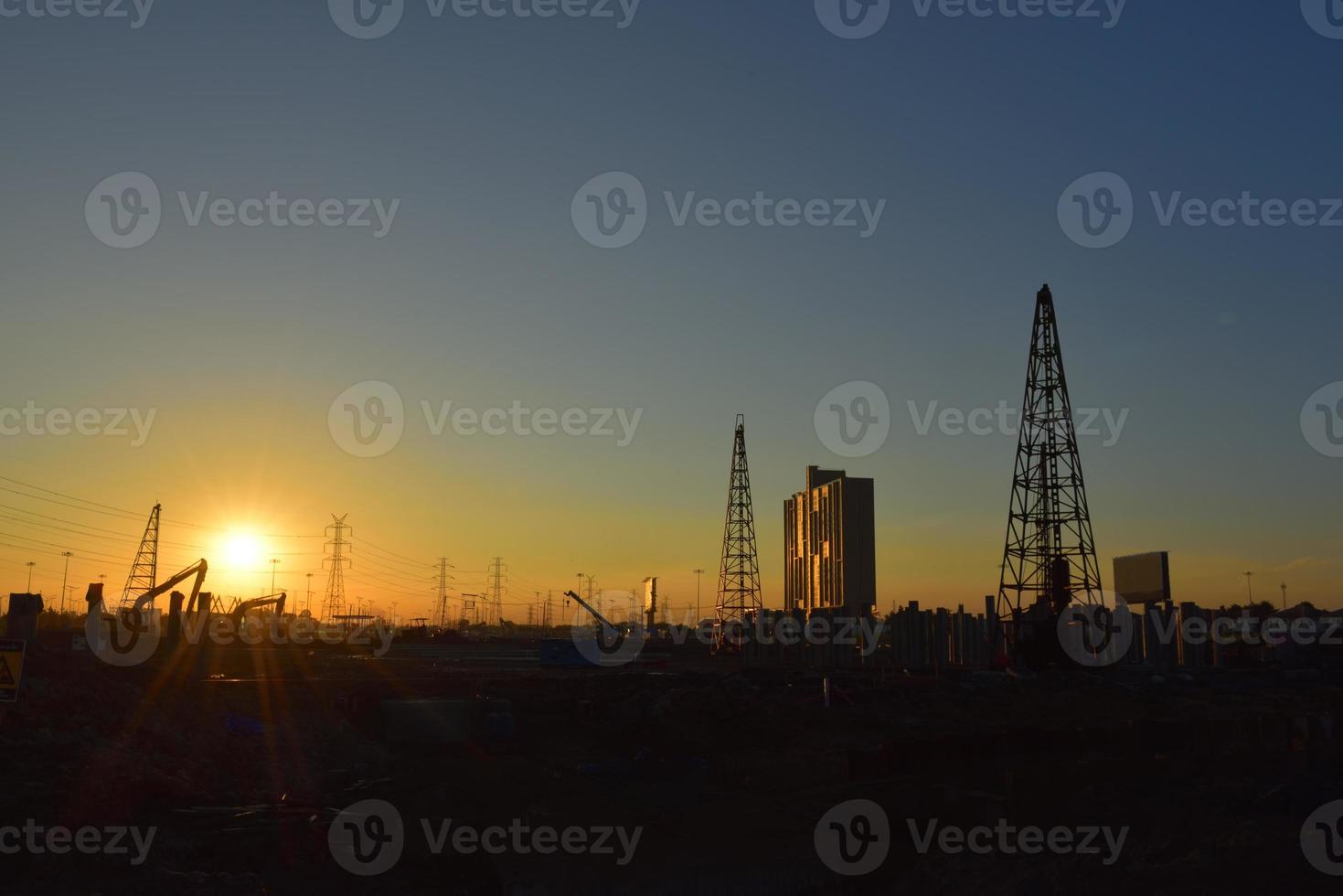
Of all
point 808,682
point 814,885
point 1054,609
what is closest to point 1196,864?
point 814,885

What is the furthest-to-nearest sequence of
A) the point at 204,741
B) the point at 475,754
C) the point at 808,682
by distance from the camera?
1. the point at 808,682
2. the point at 475,754
3. the point at 204,741

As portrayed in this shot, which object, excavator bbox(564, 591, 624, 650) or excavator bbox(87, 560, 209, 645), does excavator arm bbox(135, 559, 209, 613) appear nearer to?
excavator bbox(87, 560, 209, 645)

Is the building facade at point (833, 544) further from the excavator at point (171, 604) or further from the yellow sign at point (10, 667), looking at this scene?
the yellow sign at point (10, 667)

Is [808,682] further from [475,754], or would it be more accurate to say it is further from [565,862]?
[565,862]

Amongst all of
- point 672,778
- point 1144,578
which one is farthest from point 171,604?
point 1144,578

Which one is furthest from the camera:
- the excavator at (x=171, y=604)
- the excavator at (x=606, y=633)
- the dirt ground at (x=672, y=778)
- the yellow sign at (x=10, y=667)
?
the excavator at (x=606, y=633)

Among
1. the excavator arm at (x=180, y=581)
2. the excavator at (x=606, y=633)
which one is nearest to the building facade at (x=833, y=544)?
the excavator at (x=606, y=633)
